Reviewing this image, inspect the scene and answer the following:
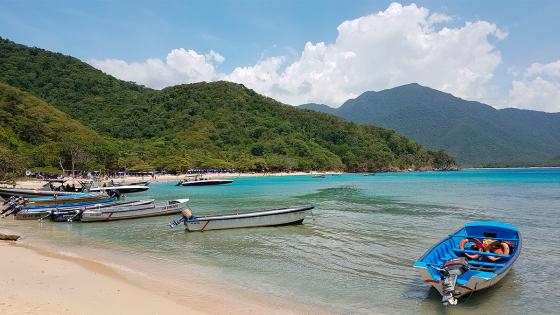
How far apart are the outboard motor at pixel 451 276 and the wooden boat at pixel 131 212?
22130mm

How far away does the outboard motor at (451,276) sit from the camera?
9.23 metres

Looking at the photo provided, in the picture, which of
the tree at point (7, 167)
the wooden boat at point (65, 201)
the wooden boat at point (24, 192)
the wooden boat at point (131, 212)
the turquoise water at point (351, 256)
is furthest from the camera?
the tree at point (7, 167)

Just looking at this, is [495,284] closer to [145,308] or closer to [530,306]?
[530,306]

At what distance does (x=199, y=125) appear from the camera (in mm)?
152625

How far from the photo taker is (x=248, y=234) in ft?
67.2

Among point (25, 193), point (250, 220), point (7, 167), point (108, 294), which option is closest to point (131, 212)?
point (250, 220)

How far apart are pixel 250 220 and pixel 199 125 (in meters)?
135

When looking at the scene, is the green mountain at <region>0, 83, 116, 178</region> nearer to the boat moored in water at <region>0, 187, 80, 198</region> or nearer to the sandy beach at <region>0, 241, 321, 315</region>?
the boat moored in water at <region>0, 187, 80, 198</region>

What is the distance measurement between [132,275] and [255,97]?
183 meters

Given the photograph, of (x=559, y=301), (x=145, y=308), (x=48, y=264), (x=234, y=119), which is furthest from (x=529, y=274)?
(x=234, y=119)

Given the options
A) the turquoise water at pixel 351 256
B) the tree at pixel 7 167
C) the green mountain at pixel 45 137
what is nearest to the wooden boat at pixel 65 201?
the turquoise water at pixel 351 256

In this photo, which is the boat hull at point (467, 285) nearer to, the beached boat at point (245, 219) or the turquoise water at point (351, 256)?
the turquoise water at point (351, 256)

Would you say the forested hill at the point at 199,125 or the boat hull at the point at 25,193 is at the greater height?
the forested hill at the point at 199,125

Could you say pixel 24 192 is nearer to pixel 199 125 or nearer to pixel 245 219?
pixel 245 219
